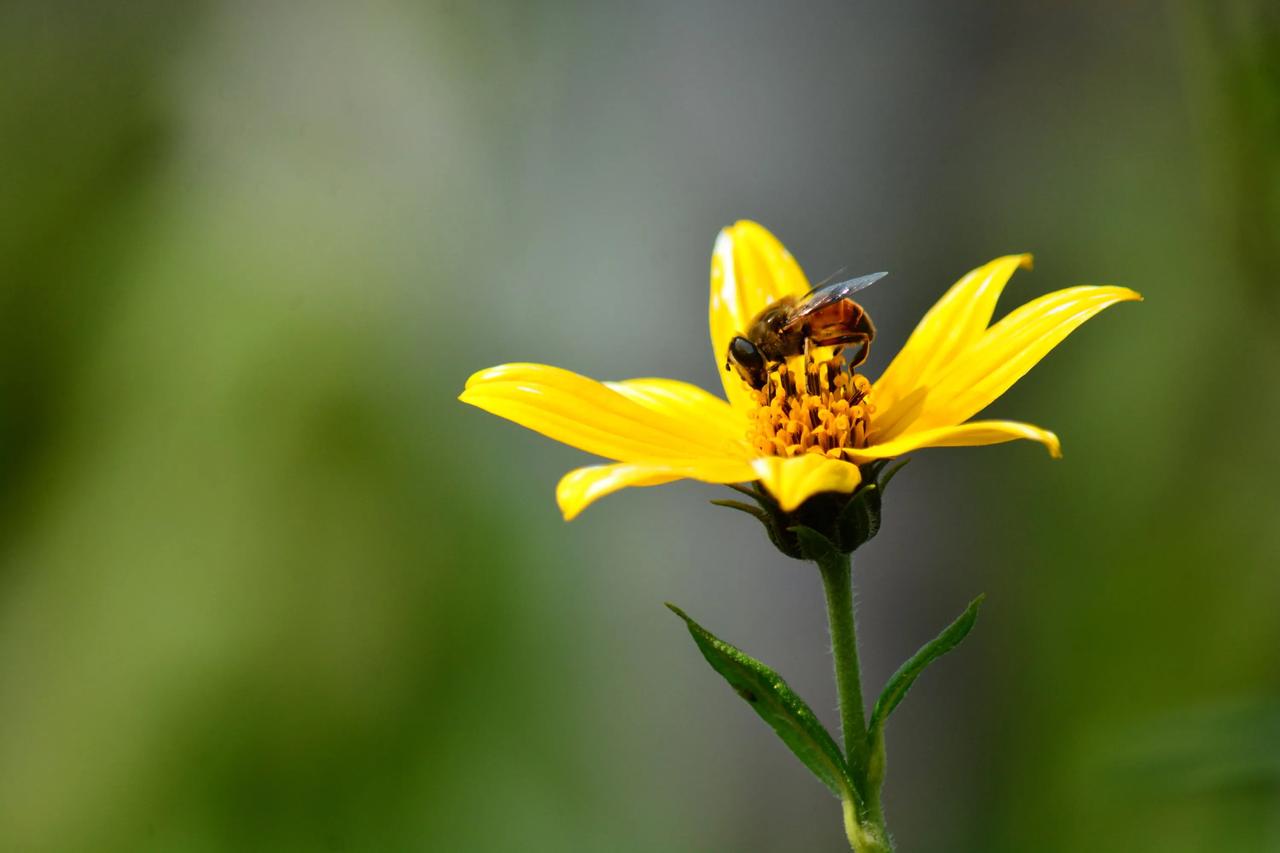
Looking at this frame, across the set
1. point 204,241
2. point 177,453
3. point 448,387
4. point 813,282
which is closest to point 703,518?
point 813,282

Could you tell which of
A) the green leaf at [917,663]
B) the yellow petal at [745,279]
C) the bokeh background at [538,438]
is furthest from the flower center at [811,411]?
the bokeh background at [538,438]

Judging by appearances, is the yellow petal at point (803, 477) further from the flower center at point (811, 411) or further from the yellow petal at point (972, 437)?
the flower center at point (811, 411)

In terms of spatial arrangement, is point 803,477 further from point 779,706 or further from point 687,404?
point 687,404

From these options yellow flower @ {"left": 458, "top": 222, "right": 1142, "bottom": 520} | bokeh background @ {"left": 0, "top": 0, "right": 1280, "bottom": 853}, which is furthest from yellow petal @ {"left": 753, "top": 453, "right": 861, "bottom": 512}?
bokeh background @ {"left": 0, "top": 0, "right": 1280, "bottom": 853}

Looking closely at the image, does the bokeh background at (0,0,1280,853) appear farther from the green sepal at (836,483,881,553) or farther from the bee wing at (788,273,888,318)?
the green sepal at (836,483,881,553)

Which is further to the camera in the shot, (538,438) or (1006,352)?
(538,438)

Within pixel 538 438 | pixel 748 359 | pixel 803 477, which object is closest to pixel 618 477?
pixel 803 477
